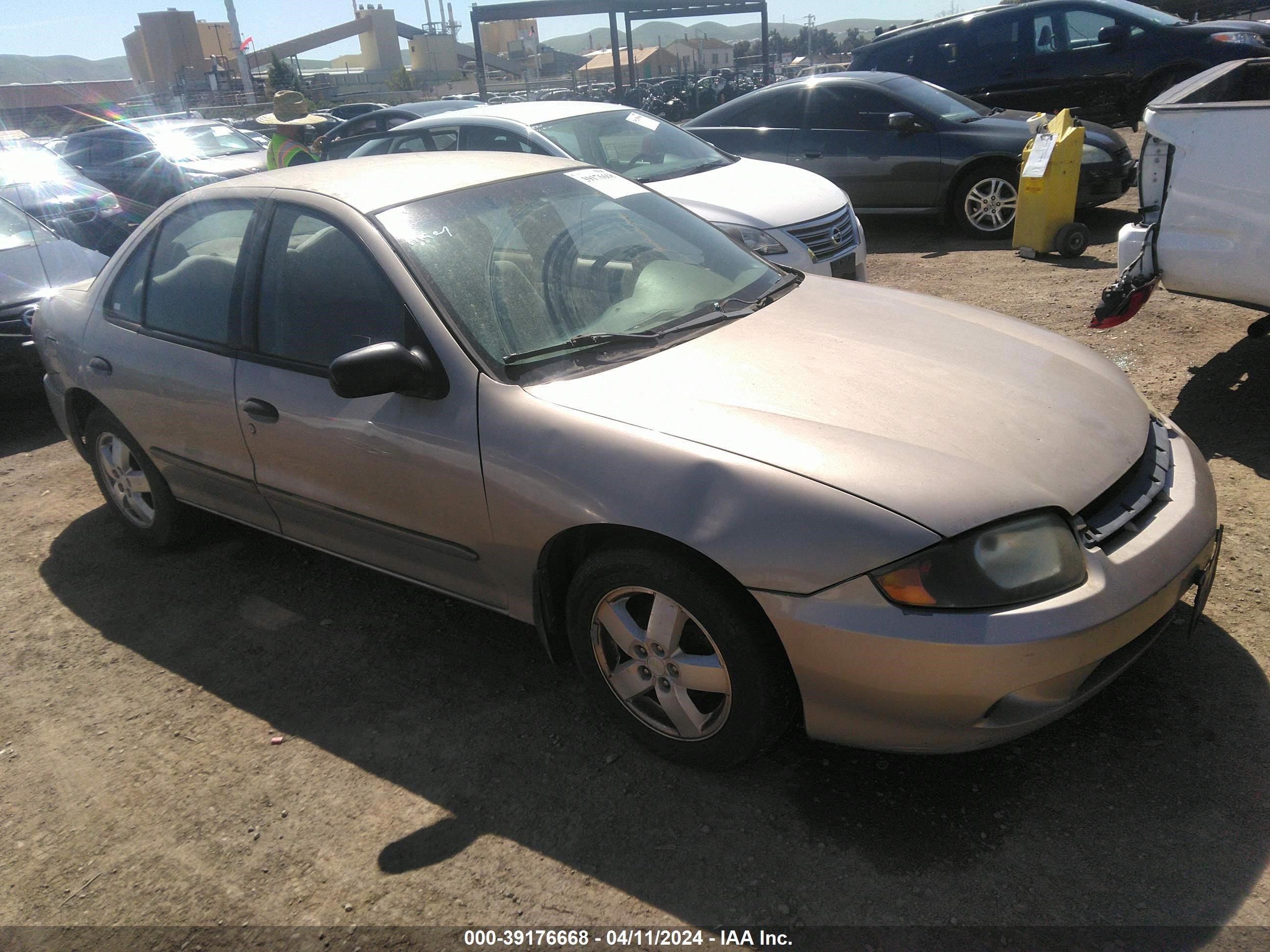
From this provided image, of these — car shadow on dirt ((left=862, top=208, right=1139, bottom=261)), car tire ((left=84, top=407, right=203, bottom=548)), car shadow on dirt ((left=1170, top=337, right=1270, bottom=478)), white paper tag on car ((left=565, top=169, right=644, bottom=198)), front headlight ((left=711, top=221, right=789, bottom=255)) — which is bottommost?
car shadow on dirt ((left=862, top=208, right=1139, bottom=261))

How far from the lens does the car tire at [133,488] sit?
4059 millimetres

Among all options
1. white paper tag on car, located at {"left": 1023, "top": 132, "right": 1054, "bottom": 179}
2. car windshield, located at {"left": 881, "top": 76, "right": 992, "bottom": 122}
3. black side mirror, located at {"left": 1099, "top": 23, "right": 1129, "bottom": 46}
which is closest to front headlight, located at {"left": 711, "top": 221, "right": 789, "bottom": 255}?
→ white paper tag on car, located at {"left": 1023, "top": 132, "right": 1054, "bottom": 179}

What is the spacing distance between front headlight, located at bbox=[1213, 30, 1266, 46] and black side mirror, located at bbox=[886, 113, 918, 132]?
4160 mm

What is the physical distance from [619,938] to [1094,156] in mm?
7904

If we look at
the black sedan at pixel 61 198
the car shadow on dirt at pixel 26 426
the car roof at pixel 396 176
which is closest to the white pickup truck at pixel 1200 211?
the car roof at pixel 396 176

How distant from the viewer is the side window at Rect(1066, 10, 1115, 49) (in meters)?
10.6

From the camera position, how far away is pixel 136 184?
1252 centimetres

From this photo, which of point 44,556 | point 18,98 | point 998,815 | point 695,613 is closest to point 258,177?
point 44,556

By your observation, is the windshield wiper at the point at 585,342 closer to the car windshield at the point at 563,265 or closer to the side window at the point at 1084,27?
the car windshield at the point at 563,265

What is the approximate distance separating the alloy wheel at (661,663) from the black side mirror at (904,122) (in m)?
7.22

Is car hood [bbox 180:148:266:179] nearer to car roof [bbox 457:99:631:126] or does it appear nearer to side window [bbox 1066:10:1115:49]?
car roof [bbox 457:99:631:126]

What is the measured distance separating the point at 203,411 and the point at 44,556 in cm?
156

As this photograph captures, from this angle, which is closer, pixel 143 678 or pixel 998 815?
pixel 998 815

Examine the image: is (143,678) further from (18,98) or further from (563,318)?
(18,98)
